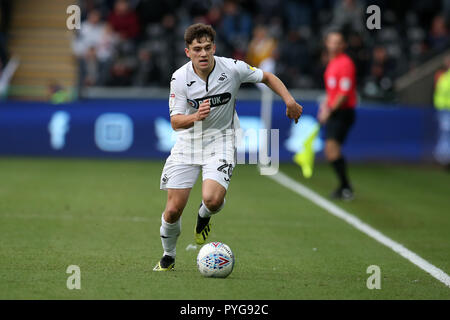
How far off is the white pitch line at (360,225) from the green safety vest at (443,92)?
4583 millimetres

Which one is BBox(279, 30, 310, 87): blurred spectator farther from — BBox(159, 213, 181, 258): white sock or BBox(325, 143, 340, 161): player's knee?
BBox(159, 213, 181, 258): white sock

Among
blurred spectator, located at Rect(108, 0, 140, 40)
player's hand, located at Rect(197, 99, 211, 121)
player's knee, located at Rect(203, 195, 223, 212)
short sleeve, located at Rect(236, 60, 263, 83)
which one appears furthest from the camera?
blurred spectator, located at Rect(108, 0, 140, 40)

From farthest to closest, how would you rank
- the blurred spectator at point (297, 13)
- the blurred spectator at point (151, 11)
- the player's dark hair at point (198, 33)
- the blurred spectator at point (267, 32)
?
1. the blurred spectator at point (297, 13)
2. the blurred spectator at point (151, 11)
3. the blurred spectator at point (267, 32)
4. the player's dark hair at point (198, 33)

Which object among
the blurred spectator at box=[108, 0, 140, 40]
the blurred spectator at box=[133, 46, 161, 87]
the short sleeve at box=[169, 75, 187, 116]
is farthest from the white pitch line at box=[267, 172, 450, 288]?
the blurred spectator at box=[108, 0, 140, 40]

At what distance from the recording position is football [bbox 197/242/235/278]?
21.6 feet

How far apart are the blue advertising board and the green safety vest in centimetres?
103

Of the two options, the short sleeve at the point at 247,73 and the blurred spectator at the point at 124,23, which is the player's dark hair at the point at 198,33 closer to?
the short sleeve at the point at 247,73

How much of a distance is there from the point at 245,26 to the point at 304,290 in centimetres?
1504

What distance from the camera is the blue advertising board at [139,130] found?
16609 mm

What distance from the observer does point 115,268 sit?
22.7 ft

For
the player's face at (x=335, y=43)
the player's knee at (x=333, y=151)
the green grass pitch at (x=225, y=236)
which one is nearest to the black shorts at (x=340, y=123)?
the player's knee at (x=333, y=151)

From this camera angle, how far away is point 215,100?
7.09 m

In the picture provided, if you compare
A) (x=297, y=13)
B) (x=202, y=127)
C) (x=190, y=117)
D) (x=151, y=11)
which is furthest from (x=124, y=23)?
(x=190, y=117)
